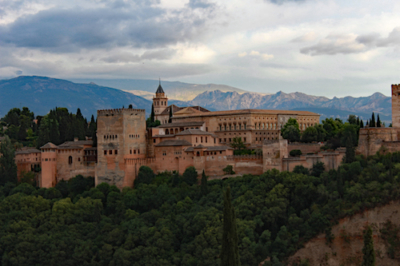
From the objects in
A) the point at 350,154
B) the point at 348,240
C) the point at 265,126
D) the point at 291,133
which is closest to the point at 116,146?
the point at 291,133

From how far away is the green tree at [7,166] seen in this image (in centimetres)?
5884

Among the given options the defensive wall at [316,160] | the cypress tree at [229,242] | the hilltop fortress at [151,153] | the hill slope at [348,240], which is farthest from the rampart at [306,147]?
the cypress tree at [229,242]

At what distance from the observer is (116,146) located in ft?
181

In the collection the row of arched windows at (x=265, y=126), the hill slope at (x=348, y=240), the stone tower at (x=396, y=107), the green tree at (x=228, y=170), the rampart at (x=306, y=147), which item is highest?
the stone tower at (x=396, y=107)

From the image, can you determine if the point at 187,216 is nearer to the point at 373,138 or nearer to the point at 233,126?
the point at 373,138

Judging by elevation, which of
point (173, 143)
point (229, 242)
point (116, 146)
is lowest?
point (229, 242)

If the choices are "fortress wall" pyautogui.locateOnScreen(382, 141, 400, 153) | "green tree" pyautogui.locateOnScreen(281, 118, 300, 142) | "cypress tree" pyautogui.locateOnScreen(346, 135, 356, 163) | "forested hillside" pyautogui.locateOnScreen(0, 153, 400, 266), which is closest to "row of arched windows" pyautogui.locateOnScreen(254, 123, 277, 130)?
"green tree" pyautogui.locateOnScreen(281, 118, 300, 142)

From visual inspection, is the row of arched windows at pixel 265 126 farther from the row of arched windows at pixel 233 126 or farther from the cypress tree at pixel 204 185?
the cypress tree at pixel 204 185

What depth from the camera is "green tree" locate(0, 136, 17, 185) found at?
58844 millimetres

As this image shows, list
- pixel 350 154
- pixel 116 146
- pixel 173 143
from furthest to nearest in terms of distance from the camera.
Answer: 1. pixel 173 143
2. pixel 116 146
3. pixel 350 154

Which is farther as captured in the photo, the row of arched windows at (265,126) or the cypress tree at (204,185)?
the row of arched windows at (265,126)

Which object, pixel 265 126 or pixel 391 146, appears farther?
pixel 265 126

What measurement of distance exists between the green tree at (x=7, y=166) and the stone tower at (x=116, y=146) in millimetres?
10842

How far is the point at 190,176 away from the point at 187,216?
6.50 meters
